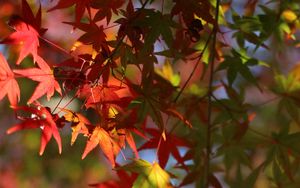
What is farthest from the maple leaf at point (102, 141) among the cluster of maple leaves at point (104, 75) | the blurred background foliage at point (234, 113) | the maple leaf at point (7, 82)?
the blurred background foliage at point (234, 113)

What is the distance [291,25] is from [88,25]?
0.66m

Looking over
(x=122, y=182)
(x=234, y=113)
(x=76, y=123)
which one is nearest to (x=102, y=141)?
(x=76, y=123)

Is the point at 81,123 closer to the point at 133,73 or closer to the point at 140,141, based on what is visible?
the point at 133,73

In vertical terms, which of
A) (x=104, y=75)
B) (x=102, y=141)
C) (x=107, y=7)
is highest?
(x=107, y=7)

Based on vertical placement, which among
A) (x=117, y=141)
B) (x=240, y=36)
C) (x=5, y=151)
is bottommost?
(x=5, y=151)

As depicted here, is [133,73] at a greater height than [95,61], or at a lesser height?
lesser

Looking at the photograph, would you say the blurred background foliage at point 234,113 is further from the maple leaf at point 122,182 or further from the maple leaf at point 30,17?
the maple leaf at point 30,17

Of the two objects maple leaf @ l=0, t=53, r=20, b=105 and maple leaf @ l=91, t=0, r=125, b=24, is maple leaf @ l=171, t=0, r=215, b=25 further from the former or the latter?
maple leaf @ l=0, t=53, r=20, b=105

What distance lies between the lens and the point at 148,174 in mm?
1069

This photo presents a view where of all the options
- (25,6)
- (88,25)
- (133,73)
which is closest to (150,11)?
(88,25)

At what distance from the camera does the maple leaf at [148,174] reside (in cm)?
106

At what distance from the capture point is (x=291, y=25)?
1.52 meters

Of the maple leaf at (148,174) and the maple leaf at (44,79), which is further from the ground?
the maple leaf at (44,79)

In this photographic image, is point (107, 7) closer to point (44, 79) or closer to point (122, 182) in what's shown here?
point (44, 79)
